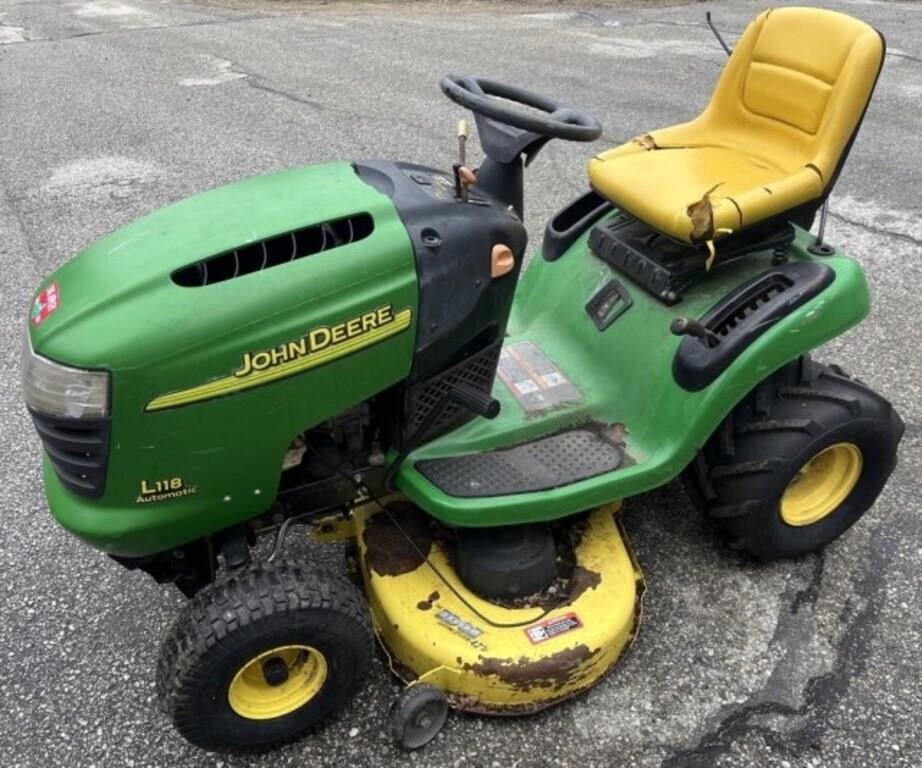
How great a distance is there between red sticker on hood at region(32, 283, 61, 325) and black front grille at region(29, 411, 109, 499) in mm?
175

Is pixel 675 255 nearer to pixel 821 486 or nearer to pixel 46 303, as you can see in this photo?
pixel 821 486

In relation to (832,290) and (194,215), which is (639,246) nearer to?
(832,290)

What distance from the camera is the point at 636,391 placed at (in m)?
2.21

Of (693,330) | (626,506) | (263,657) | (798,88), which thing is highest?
(798,88)

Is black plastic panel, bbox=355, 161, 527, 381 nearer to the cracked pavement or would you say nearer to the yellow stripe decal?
the yellow stripe decal

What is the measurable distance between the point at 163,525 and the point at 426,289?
0.66m

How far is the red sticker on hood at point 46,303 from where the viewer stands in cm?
162

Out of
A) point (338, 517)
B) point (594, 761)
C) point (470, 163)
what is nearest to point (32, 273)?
point (470, 163)

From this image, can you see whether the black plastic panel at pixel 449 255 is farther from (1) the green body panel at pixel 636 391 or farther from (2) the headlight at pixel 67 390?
(2) the headlight at pixel 67 390

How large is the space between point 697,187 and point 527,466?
2.73ft

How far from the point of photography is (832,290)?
6.95ft

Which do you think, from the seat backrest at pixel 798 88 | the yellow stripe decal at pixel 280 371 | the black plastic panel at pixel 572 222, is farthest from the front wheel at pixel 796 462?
the yellow stripe decal at pixel 280 371

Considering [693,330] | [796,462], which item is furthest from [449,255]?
[796,462]

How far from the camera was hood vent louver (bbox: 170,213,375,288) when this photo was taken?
163 cm
